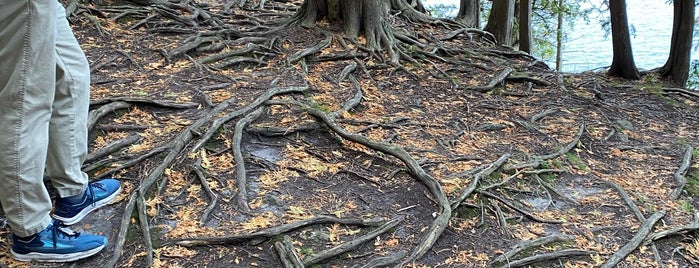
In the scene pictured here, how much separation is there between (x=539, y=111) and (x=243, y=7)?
4313 mm

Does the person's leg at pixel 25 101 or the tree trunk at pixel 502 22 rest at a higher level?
the person's leg at pixel 25 101

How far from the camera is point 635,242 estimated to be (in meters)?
3.25

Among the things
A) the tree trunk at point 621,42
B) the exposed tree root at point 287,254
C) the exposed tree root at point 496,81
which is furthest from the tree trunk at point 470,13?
A: the exposed tree root at point 287,254

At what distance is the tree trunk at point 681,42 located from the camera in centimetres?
814

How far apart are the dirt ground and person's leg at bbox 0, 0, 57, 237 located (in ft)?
1.42

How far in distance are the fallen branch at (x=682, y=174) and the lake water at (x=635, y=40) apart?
13.6 meters

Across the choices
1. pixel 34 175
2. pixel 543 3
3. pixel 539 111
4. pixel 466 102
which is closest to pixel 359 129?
pixel 466 102

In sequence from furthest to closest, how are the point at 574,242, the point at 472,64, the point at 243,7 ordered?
the point at 243,7 → the point at 472,64 → the point at 574,242

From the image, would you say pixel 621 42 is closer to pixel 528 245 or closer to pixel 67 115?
pixel 528 245

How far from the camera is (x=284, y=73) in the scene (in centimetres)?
535

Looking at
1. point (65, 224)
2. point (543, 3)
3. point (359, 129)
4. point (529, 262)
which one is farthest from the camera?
point (543, 3)

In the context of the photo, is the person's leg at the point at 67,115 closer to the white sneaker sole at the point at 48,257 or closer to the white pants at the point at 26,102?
the white pants at the point at 26,102

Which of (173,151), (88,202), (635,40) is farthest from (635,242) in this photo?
(635,40)

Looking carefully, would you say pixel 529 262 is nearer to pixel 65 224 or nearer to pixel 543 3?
pixel 65 224
